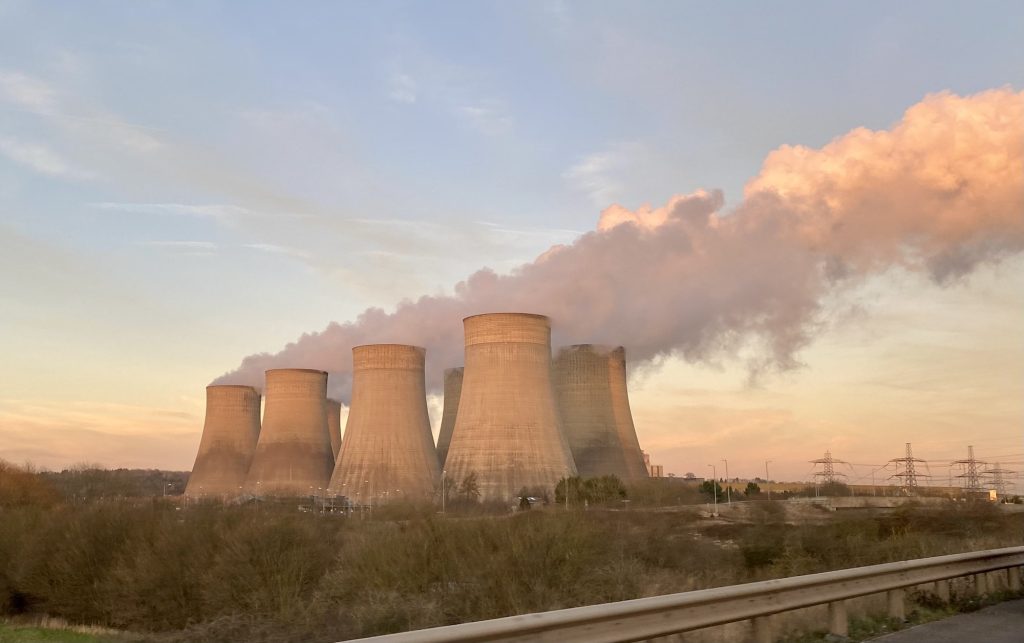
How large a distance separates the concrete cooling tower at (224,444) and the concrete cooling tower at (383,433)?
11.6 m

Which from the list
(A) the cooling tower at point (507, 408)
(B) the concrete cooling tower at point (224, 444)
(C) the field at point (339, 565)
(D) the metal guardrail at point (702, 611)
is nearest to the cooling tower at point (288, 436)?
(B) the concrete cooling tower at point (224, 444)

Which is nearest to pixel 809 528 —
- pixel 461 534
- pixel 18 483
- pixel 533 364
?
pixel 461 534

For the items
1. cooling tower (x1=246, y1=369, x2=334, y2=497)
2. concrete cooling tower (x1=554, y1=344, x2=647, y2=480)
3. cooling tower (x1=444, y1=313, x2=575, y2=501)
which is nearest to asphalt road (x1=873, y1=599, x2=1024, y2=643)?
cooling tower (x1=444, y1=313, x2=575, y2=501)

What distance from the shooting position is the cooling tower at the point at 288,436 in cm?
4628

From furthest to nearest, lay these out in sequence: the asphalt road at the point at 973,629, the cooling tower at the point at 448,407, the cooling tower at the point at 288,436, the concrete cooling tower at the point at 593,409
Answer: the cooling tower at the point at 448,407 < the cooling tower at the point at 288,436 < the concrete cooling tower at the point at 593,409 < the asphalt road at the point at 973,629

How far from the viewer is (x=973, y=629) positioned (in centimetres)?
608

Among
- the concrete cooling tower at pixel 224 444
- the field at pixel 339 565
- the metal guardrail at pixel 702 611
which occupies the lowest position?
the field at pixel 339 565

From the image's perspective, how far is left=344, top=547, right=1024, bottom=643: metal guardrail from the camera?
374 centimetres

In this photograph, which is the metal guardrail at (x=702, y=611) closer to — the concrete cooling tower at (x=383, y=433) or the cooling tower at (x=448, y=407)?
the concrete cooling tower at (x=383, y=433)

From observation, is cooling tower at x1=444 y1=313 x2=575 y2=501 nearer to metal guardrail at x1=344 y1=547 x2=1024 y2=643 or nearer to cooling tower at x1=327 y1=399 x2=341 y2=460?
cooling tower at x1=327 y1=399 x2=341 y2=460

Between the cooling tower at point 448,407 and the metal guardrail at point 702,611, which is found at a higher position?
the cooling tower at point 448,407

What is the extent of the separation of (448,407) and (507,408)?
65.3 ft

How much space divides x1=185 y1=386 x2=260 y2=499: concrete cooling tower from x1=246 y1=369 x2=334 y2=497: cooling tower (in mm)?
3958

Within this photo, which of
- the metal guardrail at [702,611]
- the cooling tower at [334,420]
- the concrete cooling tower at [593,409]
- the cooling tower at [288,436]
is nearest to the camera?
the metal guardrail at [702,611]
